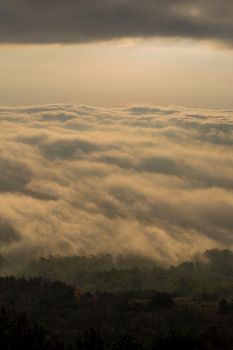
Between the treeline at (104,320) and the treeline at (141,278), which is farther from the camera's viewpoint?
the treeline at (141,278)

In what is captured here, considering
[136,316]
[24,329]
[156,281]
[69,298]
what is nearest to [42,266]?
[156,281]

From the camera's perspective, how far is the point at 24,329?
3969cm

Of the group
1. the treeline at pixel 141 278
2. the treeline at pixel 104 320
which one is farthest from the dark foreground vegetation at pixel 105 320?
the treeline at pixel 141 278

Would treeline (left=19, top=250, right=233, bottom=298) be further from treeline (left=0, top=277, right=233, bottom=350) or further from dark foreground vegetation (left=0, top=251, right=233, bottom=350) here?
treeline (left=0, top=277, right=233, bottom=350)

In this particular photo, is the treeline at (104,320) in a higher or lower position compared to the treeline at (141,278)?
lower

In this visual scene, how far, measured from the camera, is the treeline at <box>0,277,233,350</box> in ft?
130

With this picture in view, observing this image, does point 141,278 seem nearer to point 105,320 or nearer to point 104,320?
point 105,320

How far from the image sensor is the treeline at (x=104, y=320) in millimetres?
39719

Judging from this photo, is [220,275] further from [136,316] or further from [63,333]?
[63,333]

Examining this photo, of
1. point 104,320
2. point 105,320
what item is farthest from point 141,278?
point 104,320

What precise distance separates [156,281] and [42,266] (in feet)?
160

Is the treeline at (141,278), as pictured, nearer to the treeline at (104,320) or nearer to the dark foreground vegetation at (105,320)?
the dark foreground vegetation at (105,320)

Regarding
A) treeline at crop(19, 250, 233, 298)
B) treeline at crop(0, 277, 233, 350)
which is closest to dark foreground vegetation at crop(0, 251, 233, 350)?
treeline at crop(0, 277, 233, 350)

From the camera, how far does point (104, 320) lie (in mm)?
68750
